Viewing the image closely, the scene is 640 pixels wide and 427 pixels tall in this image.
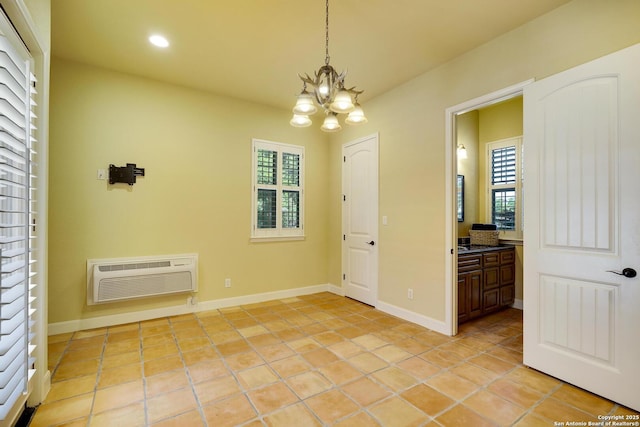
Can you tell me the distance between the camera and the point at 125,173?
3.52m

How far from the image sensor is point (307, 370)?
2496mm

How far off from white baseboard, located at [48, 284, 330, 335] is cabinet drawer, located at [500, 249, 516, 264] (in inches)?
97.6

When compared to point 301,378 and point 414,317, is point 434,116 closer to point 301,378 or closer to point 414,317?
point 414,317

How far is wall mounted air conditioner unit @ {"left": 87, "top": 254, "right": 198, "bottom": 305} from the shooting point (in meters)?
3.32

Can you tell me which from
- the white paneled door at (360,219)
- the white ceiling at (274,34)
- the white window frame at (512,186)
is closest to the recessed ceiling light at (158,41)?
the white ceiling at (274,34)

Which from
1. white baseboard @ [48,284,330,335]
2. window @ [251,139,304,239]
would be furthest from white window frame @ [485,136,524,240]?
window @ [251,139,304,239]

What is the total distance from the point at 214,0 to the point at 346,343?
3254 mm

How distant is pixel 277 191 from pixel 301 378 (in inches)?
111

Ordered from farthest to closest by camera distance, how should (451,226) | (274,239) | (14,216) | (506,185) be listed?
(274,239), (506,185), (451,226), (14,216)

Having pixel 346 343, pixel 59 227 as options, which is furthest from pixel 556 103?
pixel 59 227

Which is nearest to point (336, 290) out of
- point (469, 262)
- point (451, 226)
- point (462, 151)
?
point (469, 262)

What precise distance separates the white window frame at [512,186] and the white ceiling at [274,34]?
1.97 meters

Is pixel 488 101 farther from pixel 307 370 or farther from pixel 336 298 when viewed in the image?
pixel 336 298

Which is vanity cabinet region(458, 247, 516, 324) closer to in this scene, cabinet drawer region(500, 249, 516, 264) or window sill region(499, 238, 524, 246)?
cabinet drawer region(500, 249, 516, 264)
